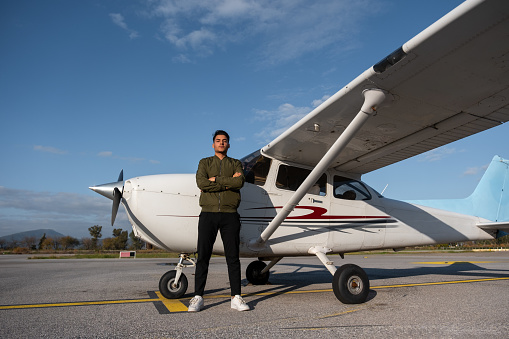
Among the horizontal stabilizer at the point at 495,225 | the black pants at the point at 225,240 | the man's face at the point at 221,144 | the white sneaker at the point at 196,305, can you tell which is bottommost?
the white sneaker at the point at 196,305

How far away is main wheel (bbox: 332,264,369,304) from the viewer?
4355 mm

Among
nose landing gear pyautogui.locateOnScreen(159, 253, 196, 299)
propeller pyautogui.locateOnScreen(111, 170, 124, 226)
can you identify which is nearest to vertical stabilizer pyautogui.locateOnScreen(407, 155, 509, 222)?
nose landing gear pyautogui.locateOnScreen(159, 253, 196, 299)

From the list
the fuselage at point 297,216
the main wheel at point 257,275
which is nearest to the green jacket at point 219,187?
the fuselage at point 297,216

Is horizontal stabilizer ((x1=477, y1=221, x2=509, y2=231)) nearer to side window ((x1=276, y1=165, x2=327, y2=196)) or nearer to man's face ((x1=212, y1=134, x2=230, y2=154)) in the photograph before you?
side window ((x1=276, y1=165, x2=327, y2=196))

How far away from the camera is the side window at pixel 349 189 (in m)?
5.93

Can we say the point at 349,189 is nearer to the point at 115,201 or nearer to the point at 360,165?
the point at 360,165

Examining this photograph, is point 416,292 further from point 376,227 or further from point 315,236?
point 315,236

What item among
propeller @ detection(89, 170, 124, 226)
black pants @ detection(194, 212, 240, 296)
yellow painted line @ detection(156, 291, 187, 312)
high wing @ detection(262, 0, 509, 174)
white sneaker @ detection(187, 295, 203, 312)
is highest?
high wing @ detection(262, 0, 509, 174)

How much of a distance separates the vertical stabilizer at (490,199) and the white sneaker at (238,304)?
230 inches

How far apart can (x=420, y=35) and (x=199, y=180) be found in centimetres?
265

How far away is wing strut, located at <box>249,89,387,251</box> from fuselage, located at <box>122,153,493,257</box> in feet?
0.78

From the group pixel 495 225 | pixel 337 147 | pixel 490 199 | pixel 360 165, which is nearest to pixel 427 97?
pixel 337 147

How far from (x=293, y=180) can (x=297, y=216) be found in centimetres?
62

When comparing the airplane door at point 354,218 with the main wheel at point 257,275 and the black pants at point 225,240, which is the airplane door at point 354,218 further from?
the black pants at point 225,240
